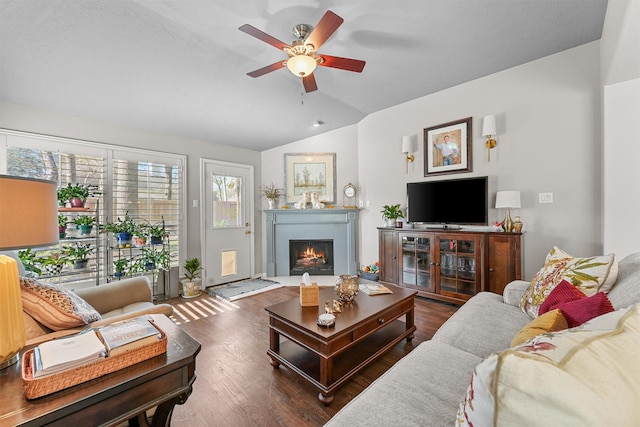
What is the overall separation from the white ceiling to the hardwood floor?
2.52 meters

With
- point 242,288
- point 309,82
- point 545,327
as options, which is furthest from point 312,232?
point 545,327

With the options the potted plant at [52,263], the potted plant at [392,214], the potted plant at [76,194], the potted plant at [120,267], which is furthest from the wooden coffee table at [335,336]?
the potted plant at [76,194]

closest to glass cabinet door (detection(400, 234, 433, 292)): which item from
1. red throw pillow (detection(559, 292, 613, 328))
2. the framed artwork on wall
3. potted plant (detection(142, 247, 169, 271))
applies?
the framed artwork on wall

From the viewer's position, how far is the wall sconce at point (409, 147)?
3555 mm

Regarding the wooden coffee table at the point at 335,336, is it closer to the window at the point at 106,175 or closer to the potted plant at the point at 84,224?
the potted plant at the point at 84,224

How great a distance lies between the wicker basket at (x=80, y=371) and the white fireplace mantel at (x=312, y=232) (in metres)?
3.57

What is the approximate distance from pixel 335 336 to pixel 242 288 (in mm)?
2918

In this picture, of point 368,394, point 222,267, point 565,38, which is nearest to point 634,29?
point 565,38

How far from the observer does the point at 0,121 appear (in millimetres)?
2729

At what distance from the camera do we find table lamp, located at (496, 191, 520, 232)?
8.74ft

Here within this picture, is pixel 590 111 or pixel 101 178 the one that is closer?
pixel 590 111

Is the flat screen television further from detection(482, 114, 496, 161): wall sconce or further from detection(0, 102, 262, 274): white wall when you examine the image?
detection(0, 102, 262, 274): white wall

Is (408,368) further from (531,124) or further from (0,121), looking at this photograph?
(0,121)

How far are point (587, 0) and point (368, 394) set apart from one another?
9.68ft
